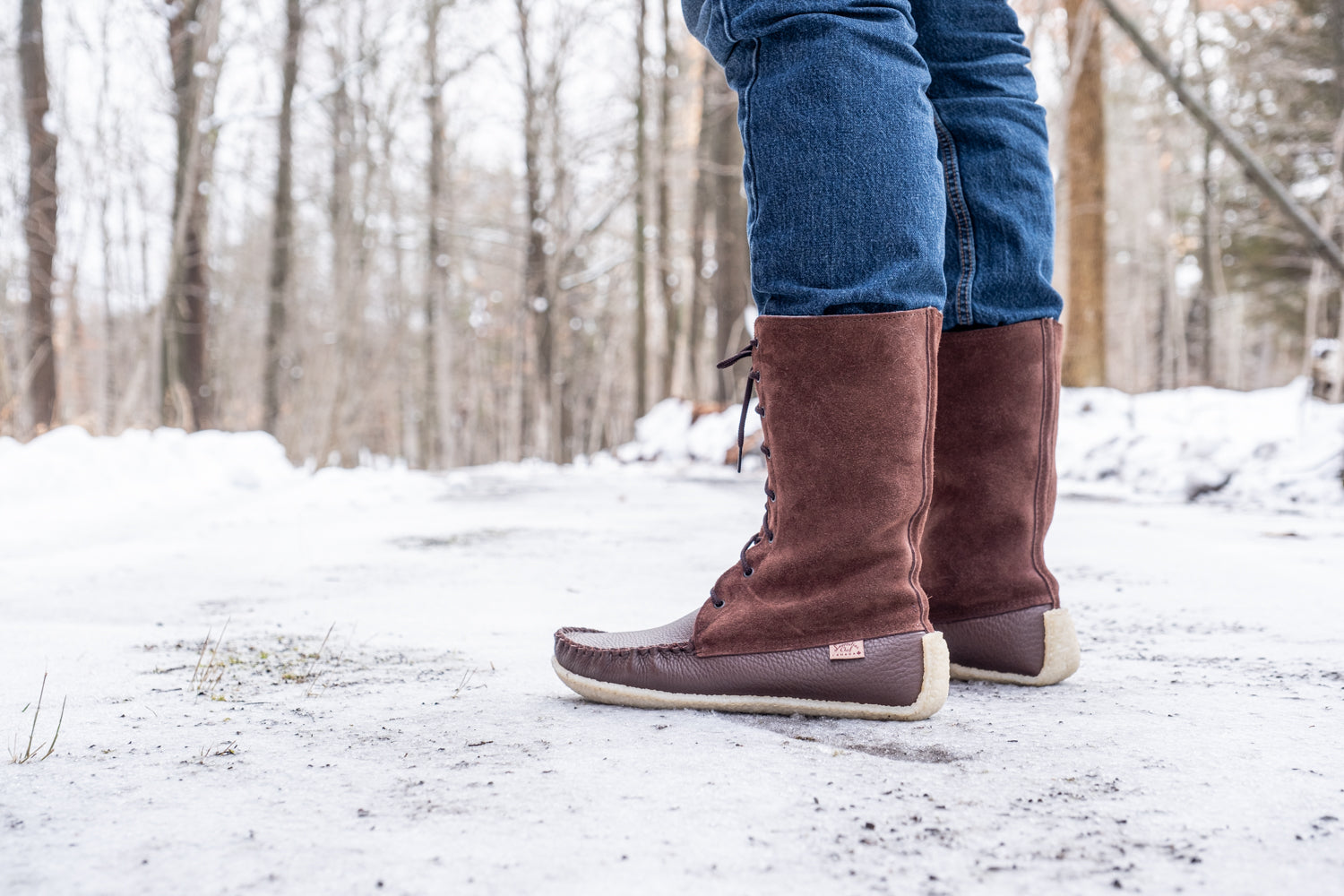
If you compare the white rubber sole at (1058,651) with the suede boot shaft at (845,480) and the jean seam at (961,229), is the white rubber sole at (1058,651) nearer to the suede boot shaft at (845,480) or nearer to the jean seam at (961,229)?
the suede boot shaft at (845,480)

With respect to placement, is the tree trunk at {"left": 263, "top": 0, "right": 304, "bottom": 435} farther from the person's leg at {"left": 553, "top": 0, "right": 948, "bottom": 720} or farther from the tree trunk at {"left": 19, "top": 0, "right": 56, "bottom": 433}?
the person's leg at {"left": 553, "top": 0, "right": 948, "bottom": 720}

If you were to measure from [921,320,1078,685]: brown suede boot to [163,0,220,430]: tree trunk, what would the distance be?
20.3 feet

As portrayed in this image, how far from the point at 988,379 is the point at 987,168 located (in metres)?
0.25

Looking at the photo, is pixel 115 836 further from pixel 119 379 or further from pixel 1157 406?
pixel 119 379

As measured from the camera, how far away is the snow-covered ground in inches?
20.8

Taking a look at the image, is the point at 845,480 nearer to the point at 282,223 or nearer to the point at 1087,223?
the point at 1087,223

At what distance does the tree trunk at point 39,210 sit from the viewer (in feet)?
26.4

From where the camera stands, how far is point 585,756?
0.74 meters

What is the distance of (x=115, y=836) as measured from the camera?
21.9 inches

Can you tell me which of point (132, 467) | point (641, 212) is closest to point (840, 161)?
point (132, 467)

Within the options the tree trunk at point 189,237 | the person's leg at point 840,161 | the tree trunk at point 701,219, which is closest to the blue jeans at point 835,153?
the person's leg at point 840,161

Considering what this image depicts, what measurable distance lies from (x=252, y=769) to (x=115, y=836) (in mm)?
137

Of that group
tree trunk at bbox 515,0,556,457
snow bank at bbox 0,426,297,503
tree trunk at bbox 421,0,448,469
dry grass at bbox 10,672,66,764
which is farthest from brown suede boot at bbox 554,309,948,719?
tree trunk at bbox 421,0,448,469

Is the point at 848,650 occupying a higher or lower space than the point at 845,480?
lower
